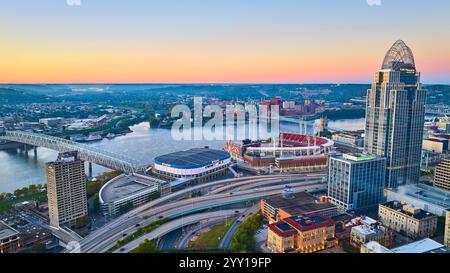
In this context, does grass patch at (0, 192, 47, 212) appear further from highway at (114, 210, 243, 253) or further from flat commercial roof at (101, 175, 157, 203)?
highway at (114, 210, 243, 253)

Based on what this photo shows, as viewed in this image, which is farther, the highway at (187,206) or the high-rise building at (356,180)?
the high-rise building at (356,180)

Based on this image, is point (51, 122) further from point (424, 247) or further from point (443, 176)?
point (424, 247)

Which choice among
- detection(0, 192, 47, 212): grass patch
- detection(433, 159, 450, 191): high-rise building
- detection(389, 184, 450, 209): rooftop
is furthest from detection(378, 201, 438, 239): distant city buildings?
detection(0, 192, 47, 212): grass patch

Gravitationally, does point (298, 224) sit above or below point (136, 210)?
above

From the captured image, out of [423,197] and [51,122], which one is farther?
[51,122]

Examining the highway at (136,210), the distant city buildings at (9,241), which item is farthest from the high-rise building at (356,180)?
the distant city buildings at (9,241)

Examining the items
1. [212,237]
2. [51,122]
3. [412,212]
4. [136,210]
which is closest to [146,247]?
[212,237]

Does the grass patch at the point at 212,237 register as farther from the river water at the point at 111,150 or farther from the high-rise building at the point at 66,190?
the river water at the point at 111,150
